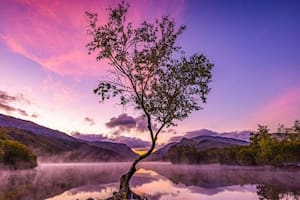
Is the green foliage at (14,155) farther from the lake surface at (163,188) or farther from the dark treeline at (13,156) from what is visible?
the lake surface at (163,188)

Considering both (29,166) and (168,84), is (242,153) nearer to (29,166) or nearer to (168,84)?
(29,166)

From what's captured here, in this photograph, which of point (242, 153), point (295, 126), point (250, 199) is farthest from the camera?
point (242, 153)

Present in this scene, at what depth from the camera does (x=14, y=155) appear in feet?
576

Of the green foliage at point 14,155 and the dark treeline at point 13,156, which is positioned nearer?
the dark treeline at point 13,156

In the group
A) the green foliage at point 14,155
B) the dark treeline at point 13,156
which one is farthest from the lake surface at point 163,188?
the green foliage at point 14,155

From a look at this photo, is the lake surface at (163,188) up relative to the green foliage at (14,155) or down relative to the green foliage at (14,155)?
down

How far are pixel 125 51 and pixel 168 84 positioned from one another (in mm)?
6313

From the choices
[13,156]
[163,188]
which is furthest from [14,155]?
[163,188]

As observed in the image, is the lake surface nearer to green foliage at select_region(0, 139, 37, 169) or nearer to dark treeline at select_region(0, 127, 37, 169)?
dark treeline at select_region(0, 127, 37, 169)

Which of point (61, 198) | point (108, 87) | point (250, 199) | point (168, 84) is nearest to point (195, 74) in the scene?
point (168, 84)

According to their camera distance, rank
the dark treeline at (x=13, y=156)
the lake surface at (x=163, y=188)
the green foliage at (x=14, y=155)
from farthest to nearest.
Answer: the green foliage at (x=14, y=155), the dark treeline at (x=13, y=156), the lake surface at (x=163, y=188)

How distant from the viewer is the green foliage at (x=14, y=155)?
16906 cm

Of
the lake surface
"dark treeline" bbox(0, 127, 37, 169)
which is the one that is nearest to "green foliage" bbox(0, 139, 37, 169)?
"dark treeline" bbox(0, 127, 37, 169)

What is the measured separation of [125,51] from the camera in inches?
1587
